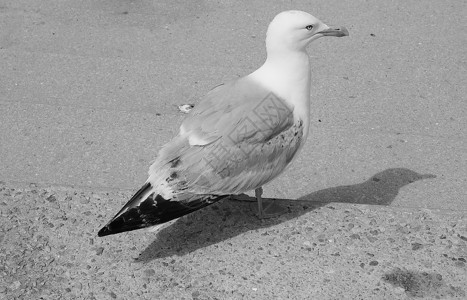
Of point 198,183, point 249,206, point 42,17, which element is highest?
point 198,183

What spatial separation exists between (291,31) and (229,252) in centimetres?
112

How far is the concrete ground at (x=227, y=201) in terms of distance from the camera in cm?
326

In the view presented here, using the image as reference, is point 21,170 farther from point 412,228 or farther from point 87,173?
point 412,228

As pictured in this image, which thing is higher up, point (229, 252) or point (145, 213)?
point (145, 213)

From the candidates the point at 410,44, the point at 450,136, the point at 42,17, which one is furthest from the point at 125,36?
the point at 450,136

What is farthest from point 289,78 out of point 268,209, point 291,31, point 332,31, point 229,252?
point 229,252

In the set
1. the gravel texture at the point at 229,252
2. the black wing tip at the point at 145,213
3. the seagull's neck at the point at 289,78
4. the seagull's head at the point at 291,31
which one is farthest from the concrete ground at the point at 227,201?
the seagull's head at the point at 291,31

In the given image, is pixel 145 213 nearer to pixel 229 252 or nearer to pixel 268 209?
pixel 229 252

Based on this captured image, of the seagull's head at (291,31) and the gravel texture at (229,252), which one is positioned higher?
the seagull's head at (291,31)

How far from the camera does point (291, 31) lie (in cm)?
361

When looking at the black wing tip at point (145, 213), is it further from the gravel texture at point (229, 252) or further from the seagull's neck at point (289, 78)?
the seagull's neck at point (289, 78)

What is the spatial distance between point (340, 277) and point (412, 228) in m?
0.52

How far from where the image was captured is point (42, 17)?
653 cm

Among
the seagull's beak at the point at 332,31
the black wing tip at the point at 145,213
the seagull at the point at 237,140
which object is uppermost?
the seagull's beak at the point at 332,31
